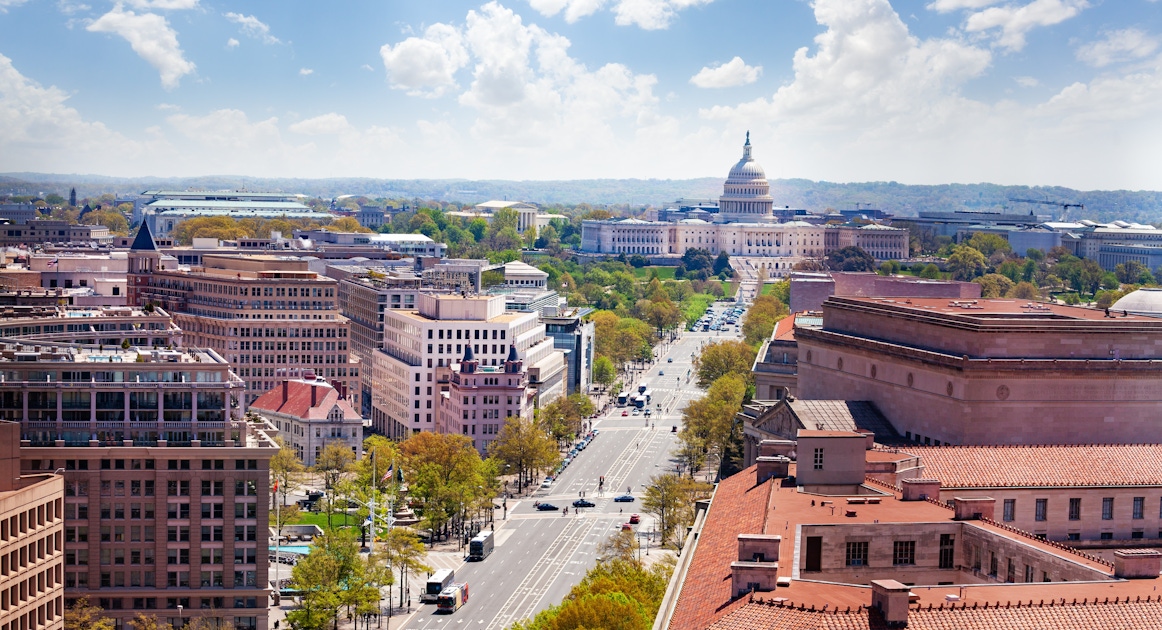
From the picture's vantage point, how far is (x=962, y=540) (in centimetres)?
5134

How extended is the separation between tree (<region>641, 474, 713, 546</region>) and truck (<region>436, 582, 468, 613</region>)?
1446cm

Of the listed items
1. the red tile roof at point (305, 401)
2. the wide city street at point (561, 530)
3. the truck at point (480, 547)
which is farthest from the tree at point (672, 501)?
the red tile roof at point (305, 401)

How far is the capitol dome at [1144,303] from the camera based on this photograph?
3526 inches

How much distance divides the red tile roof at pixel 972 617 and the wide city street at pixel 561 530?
166 ft

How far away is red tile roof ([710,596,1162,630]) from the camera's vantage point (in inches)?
1513

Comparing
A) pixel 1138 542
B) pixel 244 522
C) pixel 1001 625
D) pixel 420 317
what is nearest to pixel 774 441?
pixel 1138 542

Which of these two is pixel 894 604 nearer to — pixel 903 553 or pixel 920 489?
pixel 903 553

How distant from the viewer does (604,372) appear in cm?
19188

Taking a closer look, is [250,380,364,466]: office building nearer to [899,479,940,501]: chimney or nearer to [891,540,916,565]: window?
[899,479,940,501]: chimney

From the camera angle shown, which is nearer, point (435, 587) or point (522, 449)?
point (435, 587)

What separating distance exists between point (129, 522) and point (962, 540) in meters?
41.6

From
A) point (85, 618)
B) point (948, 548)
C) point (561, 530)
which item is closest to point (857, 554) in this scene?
point (948, 548)

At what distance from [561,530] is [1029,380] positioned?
155 ft

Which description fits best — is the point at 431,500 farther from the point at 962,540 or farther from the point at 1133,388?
the point at 962,540
